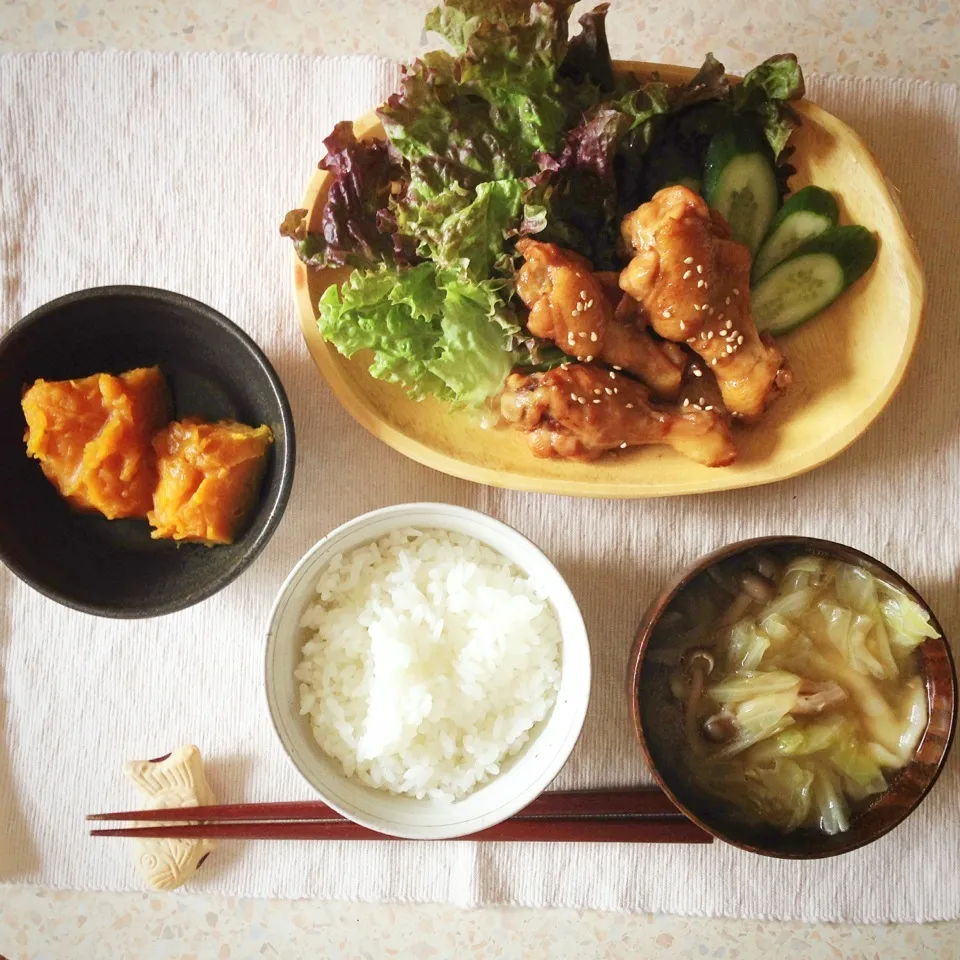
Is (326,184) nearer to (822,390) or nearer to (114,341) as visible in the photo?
(114,341)

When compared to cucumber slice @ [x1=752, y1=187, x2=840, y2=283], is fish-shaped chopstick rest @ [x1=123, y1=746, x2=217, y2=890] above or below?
below

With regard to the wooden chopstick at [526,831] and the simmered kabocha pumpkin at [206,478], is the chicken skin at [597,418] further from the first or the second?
the wooden chopstick at [526,831]

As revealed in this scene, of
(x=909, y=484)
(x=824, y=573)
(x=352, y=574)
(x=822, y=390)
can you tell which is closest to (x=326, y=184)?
(x=352, y=574)

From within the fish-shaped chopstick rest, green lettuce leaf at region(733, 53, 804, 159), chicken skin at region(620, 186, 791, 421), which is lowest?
the fish-shaped chopstick rest

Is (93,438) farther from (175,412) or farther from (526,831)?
(526,831)

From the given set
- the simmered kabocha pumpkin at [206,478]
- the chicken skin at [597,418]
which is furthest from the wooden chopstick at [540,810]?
the chicken skin at [597,418]

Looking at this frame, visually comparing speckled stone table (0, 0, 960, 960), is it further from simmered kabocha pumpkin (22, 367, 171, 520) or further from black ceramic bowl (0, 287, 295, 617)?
simmered kabocha pumpkin (22, 367, 171, 520)

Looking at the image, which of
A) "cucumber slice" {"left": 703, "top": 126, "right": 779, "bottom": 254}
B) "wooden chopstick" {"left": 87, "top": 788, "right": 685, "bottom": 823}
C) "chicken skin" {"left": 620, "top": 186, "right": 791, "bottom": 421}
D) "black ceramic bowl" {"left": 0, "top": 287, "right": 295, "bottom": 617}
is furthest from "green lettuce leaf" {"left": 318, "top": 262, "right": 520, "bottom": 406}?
"wooden chopstick" {"left": 87, "top": 788, "right": 685, "bottom": 823}
